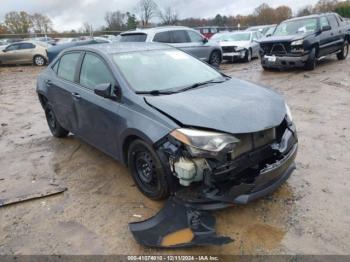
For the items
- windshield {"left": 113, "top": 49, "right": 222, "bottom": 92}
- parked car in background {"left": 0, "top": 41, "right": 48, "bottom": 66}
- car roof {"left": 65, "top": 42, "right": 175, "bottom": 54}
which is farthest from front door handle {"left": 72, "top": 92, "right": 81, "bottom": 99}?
parked car in background {"left": 0, "top": 41, "right": 48, "bottom": 66}

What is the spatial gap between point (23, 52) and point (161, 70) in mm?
17343

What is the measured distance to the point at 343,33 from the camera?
1229 centimetres

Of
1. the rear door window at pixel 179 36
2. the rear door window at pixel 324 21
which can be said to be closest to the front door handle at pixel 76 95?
the rear door window at pixel 179 36

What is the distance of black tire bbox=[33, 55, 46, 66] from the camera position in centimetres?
1891

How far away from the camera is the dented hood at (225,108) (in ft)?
9.75

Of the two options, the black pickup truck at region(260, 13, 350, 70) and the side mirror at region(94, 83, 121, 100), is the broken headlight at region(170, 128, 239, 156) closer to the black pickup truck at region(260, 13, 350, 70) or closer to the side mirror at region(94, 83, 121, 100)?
the side mirror at region(94, 83, 121, 100)

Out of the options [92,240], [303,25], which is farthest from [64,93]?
[303,25]

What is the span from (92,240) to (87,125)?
1.73 m

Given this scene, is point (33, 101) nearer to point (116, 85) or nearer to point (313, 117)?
point (116, 85)

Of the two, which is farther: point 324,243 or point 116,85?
point 116,85

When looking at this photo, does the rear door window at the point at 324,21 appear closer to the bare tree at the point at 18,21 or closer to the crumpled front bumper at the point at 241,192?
the crumpled front bumper at the point at 241,192

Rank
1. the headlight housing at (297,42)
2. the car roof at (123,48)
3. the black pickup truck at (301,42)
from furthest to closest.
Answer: the black pickup truck at (301,42), the headlight housing at (297,42), the car roof at (123,48)

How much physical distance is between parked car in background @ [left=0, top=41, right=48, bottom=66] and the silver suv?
9.39 metres

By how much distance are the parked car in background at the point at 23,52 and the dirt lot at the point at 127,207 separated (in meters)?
14.5
